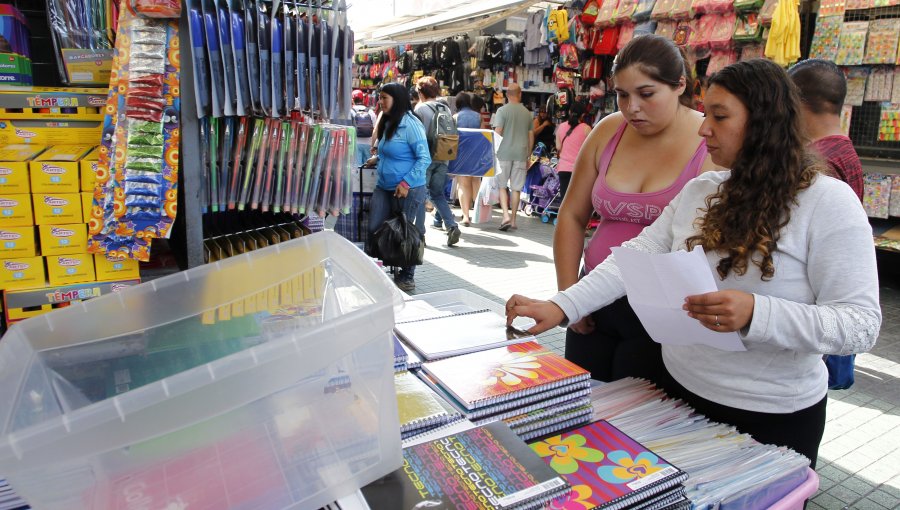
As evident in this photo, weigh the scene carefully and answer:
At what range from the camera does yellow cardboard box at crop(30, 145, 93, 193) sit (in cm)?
180

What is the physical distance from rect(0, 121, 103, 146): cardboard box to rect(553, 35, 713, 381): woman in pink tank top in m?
1.63

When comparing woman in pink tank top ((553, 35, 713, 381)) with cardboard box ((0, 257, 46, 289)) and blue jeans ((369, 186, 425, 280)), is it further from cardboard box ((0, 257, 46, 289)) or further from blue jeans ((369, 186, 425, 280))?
blue jeans ((369, 186, 425, 280))

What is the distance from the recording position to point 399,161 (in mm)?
5250

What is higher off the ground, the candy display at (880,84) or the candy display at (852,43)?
the candy display at (852,43)

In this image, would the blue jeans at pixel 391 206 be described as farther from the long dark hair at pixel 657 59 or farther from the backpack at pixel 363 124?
the long dark hair at pixel 657 59

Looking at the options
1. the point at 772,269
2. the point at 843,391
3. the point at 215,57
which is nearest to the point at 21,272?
the point at 215,57

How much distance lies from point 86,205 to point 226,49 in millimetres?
664

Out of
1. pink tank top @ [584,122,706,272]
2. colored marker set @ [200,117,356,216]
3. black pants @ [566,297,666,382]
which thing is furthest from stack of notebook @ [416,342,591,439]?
colored marker set @ [200,117,356,216]

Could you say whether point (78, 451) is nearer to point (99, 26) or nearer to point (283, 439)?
point (283, 439)

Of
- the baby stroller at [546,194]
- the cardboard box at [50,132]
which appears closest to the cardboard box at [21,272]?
the cardboard box at [50,132]

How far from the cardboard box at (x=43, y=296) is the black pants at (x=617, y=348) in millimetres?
1466

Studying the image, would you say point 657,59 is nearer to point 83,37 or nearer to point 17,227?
point 83,37

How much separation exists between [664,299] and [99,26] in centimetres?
195

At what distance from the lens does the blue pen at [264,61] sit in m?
→ 1.70
